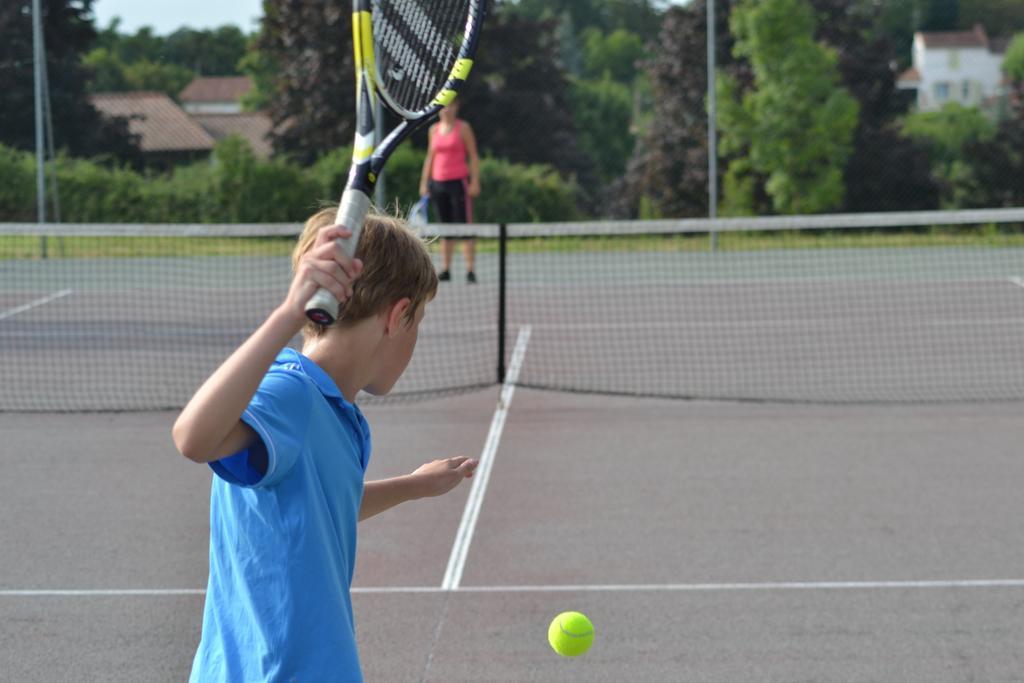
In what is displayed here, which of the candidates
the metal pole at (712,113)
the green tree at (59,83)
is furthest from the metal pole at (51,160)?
the metal pole at (712,113)

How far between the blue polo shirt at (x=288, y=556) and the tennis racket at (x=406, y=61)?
0.43 meters

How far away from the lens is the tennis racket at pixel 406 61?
8.17ft

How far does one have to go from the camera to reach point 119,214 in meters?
19.5

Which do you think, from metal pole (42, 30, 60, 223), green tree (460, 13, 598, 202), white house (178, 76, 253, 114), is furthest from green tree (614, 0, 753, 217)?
metal pole (42, 30, 60, 223)

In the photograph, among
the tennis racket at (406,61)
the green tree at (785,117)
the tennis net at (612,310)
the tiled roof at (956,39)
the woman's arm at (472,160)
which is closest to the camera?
the tennis racket at (406,61)

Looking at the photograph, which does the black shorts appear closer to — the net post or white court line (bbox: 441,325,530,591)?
white court line (bbox: 441,325,530,591)

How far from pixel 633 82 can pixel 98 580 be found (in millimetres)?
33384

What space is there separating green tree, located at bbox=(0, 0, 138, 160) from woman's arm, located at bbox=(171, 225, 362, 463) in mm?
17391

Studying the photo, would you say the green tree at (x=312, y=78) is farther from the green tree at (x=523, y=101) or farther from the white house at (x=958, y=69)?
the white house at (x=958, y=69)

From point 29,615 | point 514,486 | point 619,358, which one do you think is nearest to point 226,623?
point 29,615

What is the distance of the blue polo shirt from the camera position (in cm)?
202

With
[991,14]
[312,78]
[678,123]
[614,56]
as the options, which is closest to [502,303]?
[678,123]

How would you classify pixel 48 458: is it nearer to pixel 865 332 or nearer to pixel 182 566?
pixel 182 566

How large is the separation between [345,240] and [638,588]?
3.25m
